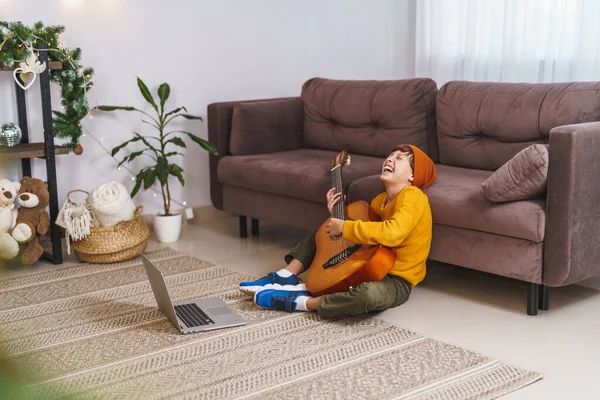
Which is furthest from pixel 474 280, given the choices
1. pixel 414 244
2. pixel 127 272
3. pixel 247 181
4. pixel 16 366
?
pixel 16 366

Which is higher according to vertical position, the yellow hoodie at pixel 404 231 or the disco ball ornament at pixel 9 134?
the disco ball ornament at pixel 9 134

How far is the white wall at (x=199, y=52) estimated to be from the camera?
145 inches

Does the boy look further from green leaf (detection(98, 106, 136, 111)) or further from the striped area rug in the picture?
green leaf (detection(98, 106, 136, 111))

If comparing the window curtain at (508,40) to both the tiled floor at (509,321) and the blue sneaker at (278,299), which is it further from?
the blue sneaker at (278,299)

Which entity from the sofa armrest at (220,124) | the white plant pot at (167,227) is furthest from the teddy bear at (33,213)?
the sofa armrest at (220,124)

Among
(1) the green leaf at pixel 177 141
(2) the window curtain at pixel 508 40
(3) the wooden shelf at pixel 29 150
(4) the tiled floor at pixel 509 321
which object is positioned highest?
(2) the window curtain at pixel 508 40

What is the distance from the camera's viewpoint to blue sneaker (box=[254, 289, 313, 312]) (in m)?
2.60

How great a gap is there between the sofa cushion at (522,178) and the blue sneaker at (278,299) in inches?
29.9

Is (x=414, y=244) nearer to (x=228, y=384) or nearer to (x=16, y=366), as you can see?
(x=228, y=384)

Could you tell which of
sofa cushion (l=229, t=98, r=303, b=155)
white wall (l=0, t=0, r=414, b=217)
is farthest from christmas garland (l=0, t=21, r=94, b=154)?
sofa cushion (l=229, t=98, r=303, b=155)

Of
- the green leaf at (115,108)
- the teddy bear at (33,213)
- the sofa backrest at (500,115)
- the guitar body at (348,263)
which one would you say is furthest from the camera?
the green leaf at (115,108)

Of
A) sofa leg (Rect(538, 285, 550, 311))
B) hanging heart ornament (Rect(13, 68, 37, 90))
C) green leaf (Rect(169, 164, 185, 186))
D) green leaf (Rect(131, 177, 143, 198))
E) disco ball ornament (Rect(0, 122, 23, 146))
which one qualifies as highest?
hanging heart ornament (Rect(13, 68, 37, 90))

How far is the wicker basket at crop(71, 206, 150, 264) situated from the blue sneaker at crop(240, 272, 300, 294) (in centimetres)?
81

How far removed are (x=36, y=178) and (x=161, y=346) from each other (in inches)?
57.8
